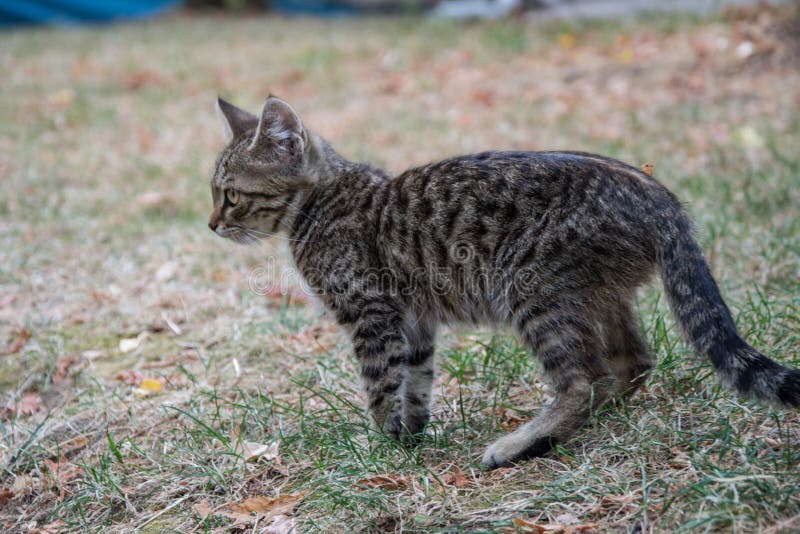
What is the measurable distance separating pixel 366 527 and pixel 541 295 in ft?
3.28

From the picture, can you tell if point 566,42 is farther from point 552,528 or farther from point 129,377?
point 552,528

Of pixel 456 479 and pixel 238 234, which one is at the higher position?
pixel 238 234

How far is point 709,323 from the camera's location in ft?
8.41

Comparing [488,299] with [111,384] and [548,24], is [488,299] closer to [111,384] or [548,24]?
[111,384]

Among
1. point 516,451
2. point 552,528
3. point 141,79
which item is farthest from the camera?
point 141,79

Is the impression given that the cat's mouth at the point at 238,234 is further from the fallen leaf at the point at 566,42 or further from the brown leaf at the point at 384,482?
the fallen leaf at the point at 566,42

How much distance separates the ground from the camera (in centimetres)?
263

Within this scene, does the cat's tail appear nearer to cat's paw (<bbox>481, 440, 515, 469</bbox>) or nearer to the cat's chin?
cat's paw (<bbox>481, 440, 515, 469</bbox>)

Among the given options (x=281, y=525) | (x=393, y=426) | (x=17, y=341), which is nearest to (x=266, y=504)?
(x=281, y=525)

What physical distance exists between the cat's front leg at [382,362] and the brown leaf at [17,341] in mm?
2078

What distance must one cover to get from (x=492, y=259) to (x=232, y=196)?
1.30m

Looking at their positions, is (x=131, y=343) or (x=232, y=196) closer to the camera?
(x=232, y=196)

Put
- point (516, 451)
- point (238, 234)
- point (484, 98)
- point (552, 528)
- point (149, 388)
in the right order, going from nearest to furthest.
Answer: point (552, 528) < point (516, 451) < point (238, 234) < point (149, 388) < point (484, 98)

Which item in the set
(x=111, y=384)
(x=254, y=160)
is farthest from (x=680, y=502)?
(x=111, y=384)
